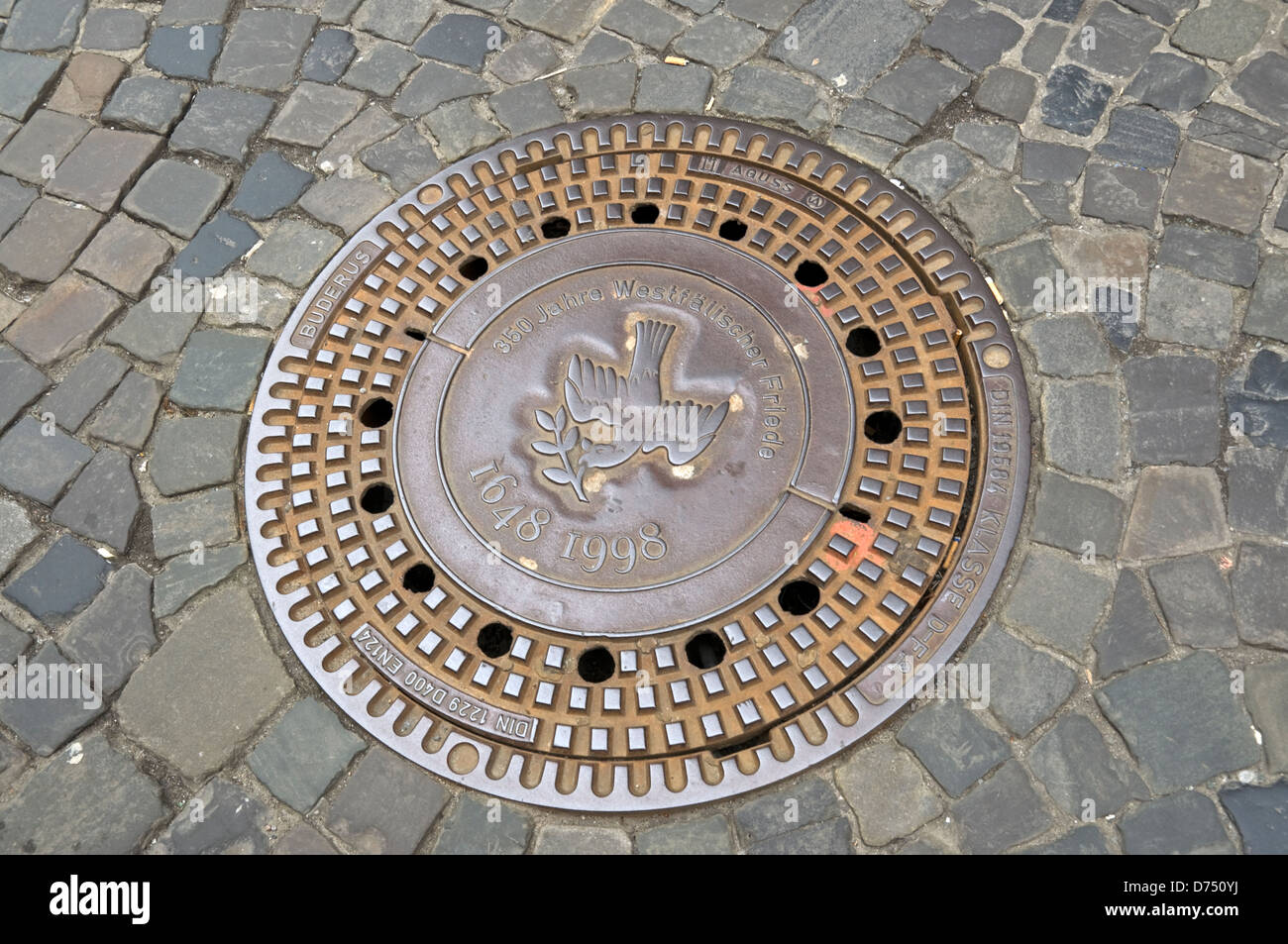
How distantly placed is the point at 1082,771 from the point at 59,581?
2637mm

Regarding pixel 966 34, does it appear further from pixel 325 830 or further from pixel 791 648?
pixel 325 830

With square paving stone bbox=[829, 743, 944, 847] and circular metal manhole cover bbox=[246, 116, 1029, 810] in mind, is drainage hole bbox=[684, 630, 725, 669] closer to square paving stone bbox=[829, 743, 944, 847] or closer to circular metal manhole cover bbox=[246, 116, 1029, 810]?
circular metal manhole cover bbox=[246, 116, 1029, 810]

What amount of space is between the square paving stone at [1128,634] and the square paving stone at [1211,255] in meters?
0.97

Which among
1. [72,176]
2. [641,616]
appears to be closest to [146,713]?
[641,616]

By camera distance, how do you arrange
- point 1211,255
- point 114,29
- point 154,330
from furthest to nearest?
point 114,29
point 154,330
point 1211,255

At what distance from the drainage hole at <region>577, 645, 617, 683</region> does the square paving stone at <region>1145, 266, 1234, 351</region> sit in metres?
1.73

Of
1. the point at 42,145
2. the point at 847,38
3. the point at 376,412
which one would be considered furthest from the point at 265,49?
the point at 847,38

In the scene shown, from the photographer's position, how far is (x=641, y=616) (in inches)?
95.0

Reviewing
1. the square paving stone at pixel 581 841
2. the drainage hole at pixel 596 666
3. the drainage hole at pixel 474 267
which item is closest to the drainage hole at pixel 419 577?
the drainage hole at pixel 596 666

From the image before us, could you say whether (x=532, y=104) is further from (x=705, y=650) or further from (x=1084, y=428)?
(x=1084, y=428)

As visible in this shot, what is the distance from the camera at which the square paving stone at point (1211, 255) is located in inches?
107

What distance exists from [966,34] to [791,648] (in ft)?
6.95

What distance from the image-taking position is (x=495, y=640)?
8.36 feet

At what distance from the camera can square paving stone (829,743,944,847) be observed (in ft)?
7.23
